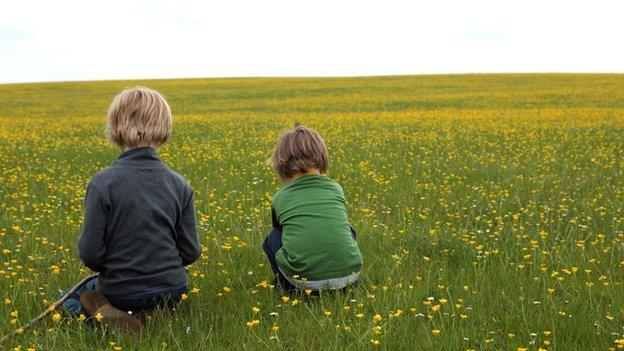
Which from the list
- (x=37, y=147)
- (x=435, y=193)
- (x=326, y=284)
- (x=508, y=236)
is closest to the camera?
(x=326, y=284)

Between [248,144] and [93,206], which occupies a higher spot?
[93,206]

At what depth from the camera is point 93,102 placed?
30156 mm

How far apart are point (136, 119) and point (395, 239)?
2870 mm

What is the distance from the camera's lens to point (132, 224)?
358 centimetres

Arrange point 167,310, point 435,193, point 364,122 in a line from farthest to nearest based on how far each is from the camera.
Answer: point 364,122
point 435,193
point 167,310

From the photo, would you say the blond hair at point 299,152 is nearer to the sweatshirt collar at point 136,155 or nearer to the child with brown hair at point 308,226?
Result: the child with brown hair at point 308,226

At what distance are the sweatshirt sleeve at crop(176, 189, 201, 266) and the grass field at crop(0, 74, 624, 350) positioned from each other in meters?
0.35

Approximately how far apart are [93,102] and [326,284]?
2819cm

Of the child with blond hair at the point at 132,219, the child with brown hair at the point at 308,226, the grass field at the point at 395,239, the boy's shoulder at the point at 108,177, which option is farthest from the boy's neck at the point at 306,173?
the boy's shoulder at the point at 108,177

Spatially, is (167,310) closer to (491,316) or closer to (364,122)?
(491,316)

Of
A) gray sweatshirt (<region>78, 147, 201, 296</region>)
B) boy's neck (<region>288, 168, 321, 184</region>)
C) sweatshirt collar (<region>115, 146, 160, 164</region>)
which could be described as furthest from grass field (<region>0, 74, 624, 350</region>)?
sweatshirt collar (<region>115, 146, 160, 164</region>)

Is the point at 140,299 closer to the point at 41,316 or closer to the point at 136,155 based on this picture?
the point at 41,316

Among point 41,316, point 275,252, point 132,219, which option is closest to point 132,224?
point 132,219

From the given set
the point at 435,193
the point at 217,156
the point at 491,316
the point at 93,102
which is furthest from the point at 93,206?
the point at 93,102
